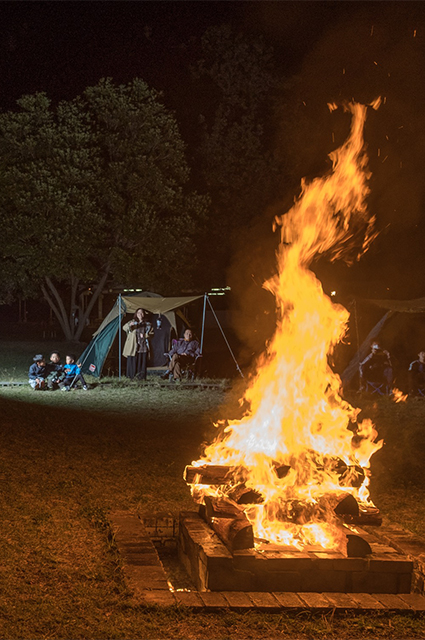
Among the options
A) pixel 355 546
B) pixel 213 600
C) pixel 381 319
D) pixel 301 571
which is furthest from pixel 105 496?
pixel 381 319

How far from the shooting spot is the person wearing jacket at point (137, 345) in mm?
17641

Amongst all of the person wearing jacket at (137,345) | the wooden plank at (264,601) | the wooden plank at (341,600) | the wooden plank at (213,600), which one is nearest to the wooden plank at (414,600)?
the wooden plank at (341,600)

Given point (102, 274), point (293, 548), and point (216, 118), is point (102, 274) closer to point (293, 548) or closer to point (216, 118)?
point (216, 118)

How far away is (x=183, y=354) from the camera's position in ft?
59.1

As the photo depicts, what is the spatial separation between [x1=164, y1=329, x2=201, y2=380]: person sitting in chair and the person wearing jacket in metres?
0.71

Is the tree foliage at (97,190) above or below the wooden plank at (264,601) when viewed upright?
above

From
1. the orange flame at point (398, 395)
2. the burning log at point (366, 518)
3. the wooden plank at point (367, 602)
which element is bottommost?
the wooden plank at point (367, 602)

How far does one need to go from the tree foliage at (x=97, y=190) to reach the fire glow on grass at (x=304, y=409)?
65.9 ft

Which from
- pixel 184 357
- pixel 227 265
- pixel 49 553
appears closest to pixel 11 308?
pixel 227 265

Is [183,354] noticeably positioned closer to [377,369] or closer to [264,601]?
[377,369]

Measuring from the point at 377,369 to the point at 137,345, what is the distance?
613 centimetres

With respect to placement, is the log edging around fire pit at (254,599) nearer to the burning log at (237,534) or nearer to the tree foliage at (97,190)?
the burning log at (237,534)

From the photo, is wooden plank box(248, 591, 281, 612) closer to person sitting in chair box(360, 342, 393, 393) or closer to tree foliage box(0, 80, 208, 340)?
person sitting in chair box(360, 342, 393, 393)

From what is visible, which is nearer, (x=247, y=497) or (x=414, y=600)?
(x=414, y=600)
